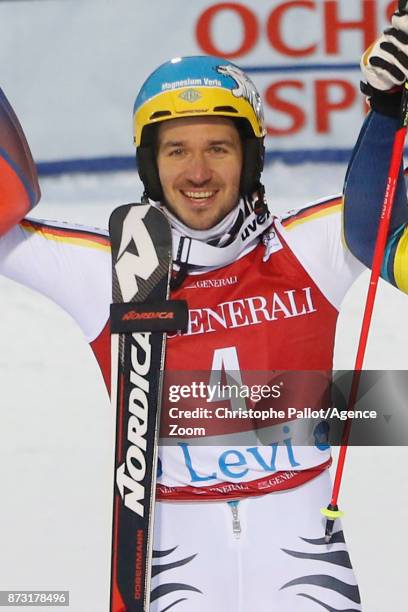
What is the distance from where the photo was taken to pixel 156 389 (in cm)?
286

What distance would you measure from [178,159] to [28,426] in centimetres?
181

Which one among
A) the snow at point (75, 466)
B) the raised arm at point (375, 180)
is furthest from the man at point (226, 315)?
the snow at point (75, 466)

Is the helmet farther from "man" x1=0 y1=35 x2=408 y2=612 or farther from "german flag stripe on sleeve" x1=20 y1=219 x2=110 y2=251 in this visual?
"german flag stripe on sleeve" x1=20 y1=219 x2=110 y2=251

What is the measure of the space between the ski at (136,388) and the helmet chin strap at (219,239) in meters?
0.04

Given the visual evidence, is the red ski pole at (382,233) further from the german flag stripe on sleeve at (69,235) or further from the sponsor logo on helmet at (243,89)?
the german flag stripe on sleeve at (69,235)

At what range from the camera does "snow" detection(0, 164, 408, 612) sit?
385 cm

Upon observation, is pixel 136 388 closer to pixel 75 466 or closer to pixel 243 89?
pixel 243 89

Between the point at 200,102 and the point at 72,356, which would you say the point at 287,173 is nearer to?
the point at 72,356

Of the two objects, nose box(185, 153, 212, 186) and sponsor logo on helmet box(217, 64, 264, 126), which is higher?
sponsor logo on helmet box(217, 64, 264, 126)

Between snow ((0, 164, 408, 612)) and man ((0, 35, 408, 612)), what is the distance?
277 millimetres

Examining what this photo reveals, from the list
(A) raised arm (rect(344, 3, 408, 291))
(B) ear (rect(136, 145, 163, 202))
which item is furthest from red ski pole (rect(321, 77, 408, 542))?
(B) ear (rect(136, 145, 163, 202))

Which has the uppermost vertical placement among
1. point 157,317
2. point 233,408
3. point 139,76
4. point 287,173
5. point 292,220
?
point 139,76

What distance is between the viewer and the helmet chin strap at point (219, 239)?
2926 millimetres

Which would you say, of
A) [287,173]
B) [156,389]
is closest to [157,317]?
→ [156,389]
